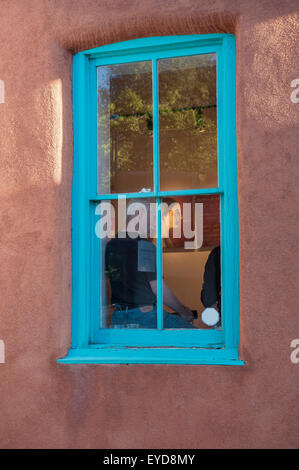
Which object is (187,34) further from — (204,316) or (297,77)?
(204,316)

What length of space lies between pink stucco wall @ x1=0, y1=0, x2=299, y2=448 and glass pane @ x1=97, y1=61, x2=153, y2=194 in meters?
0.24

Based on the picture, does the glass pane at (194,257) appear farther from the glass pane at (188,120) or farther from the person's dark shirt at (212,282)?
the glass pane at (188,120)

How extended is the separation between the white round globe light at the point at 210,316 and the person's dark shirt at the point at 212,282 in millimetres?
34

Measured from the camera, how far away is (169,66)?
3330 millimetres

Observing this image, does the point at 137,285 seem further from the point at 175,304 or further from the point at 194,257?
the point at 194,257

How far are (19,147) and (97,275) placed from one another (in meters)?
0.94

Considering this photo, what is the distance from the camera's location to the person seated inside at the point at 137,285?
10.7ft

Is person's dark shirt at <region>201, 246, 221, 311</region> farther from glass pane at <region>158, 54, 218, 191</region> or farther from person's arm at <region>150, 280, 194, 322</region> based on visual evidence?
glass pane at <region>158, 54, 218, 191</region>

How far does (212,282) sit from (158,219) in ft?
1.69

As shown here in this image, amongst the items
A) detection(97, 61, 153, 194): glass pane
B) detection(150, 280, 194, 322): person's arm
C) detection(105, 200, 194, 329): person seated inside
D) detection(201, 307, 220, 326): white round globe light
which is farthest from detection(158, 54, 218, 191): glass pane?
detection(201, 307, 220, 326): white round globe light

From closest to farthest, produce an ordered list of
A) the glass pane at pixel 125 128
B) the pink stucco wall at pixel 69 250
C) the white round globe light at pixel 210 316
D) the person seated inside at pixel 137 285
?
the pink stucco wall at pixel 69 250 → the white round globe light at pixel 210 316 → the person seated inside at pixel 137 285 → the glass pane at pixel 125 128

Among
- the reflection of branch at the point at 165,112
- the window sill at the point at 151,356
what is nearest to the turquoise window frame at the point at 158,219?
the window sill at the point at 151,356

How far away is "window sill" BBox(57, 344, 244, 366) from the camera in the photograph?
9.68 feet

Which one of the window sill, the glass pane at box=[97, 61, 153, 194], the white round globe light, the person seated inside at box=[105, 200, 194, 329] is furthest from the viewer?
the glass pane at box=[97, 61, 153, 194]
